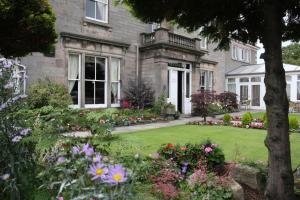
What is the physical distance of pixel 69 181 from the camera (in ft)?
6.21

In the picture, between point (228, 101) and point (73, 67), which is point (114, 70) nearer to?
point (73, 67)

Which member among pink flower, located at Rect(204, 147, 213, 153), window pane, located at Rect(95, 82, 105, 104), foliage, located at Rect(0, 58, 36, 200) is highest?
window pane, located at Rect(95, 82, 105, 104)

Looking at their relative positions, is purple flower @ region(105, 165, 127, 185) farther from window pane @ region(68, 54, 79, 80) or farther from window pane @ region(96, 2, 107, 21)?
window pane @ region(96, 2, 107, 21)

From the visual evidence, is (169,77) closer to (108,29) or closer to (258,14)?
(108,29)

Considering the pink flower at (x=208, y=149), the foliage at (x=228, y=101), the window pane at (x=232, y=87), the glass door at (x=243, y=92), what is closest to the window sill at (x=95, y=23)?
the foliage at (x=228, y=101)

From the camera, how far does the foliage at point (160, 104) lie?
16.1 m

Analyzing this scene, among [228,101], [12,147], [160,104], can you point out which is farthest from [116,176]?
[228,101]

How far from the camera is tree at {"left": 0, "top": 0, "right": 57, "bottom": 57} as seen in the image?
6.37m

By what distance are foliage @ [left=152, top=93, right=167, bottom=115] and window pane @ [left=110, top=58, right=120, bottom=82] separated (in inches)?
99.3

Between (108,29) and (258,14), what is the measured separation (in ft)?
41.0

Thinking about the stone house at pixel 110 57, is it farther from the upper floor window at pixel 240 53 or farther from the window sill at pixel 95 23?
the upper floor window at pixel 240 53

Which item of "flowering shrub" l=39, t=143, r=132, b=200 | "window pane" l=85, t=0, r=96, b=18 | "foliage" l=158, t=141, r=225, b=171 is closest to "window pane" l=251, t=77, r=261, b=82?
"window pane" l=85, t=0, r=96, b=18

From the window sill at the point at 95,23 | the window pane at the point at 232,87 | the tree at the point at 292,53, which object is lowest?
the window pane at the point at 232,87

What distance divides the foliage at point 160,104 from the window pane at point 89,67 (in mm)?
3495
